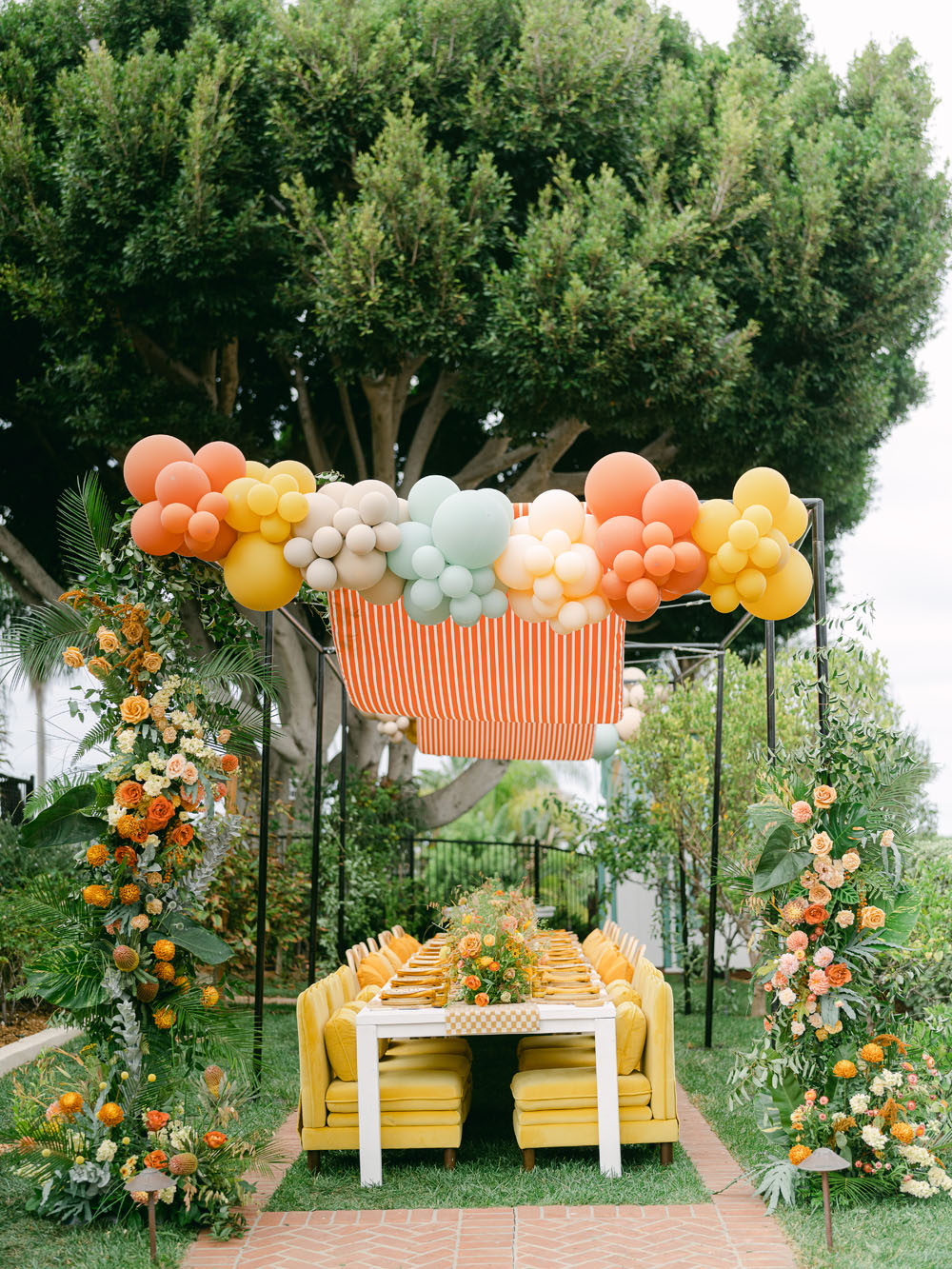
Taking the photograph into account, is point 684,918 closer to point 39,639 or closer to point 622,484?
point 622,484

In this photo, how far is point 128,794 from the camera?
14.9 feet

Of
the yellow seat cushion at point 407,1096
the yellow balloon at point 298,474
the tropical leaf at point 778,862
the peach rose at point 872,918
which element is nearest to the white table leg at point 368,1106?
the yellow seat cushion at point 407,1096

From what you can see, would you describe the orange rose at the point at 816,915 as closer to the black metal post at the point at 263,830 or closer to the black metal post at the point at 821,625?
the black metal post at the point at 821,625

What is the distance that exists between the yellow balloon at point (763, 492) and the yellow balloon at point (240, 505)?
209cm

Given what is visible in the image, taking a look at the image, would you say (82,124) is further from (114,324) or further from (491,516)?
(491,516)

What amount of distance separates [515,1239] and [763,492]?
3286 millimetres

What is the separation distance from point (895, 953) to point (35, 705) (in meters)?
22.9

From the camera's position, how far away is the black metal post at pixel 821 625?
490cm

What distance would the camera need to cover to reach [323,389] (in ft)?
41.0

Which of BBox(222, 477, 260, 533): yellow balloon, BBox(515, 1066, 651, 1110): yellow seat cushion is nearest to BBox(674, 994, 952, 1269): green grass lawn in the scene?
BBox(515, 1066, 651, 1110): yellow seat cushion

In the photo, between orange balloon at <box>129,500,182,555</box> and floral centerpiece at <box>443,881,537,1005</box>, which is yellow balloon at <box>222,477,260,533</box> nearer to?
orange balloon at <box>129,500,182,555</box>

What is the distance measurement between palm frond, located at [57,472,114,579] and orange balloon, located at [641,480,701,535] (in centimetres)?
246

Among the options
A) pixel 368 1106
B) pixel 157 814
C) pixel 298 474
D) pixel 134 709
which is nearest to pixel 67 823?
pixel 157 814

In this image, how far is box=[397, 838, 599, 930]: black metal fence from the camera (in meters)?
14.3
